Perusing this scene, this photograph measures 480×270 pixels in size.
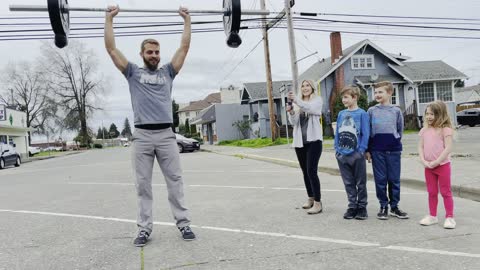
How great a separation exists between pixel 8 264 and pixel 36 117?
82.4 metres

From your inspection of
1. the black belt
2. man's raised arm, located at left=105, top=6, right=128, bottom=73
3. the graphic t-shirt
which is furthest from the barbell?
the graphic t-shirt

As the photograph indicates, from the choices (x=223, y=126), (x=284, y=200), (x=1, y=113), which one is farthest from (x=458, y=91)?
(x=284, y=200)

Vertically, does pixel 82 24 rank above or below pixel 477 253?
above

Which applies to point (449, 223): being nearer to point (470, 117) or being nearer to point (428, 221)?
point (428, 221)

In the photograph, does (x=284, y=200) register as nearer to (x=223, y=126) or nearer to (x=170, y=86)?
(x=170, y=86)

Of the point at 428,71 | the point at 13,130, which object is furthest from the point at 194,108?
the point at 428,71

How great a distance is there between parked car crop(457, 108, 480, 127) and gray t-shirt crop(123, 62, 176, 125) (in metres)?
31.4

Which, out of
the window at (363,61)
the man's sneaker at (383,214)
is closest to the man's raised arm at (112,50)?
the man's sneaker at (383,214)

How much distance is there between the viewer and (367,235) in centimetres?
446

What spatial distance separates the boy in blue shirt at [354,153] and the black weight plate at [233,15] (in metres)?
1.66

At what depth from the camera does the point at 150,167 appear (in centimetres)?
458

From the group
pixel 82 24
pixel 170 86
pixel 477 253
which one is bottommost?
pixel 477 253

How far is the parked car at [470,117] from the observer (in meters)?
30.4

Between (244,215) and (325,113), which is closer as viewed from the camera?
(244,215)
